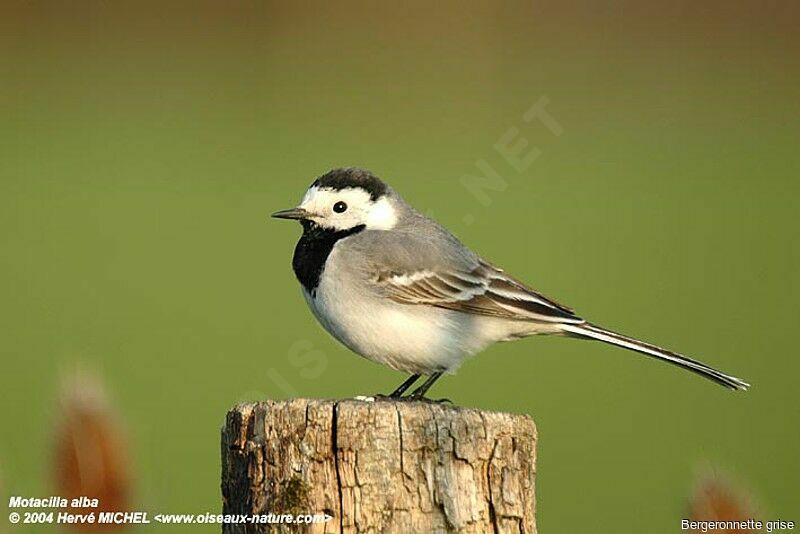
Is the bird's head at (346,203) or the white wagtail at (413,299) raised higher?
the bird's head at (346,203)

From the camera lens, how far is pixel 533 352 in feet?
49.9

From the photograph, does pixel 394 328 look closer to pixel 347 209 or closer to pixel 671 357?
pixel 347 209

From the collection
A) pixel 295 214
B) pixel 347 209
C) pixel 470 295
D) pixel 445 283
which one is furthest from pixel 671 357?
pixel 295 214

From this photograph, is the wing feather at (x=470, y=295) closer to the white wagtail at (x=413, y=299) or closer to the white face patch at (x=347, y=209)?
the white wagtail at (x=413, y=299)

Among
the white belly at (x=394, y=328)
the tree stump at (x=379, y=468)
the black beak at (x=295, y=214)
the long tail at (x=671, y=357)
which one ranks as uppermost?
the black beak at (x=295, y=214)

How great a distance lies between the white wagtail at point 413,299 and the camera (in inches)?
269

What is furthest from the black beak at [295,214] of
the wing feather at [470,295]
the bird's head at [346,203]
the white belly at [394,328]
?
the wing feather at [470,295]

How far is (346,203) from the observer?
7.49 metres

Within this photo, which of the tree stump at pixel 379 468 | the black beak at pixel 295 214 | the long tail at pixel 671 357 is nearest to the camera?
the tree stump at pixel 379 468

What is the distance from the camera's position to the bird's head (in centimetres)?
745

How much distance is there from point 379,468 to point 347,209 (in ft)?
11.4

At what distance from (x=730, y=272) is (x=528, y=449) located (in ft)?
42.8

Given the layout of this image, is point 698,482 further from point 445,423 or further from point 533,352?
point 533,352

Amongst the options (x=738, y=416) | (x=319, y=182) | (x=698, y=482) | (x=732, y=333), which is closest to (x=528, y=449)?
(x=698, y=482)
